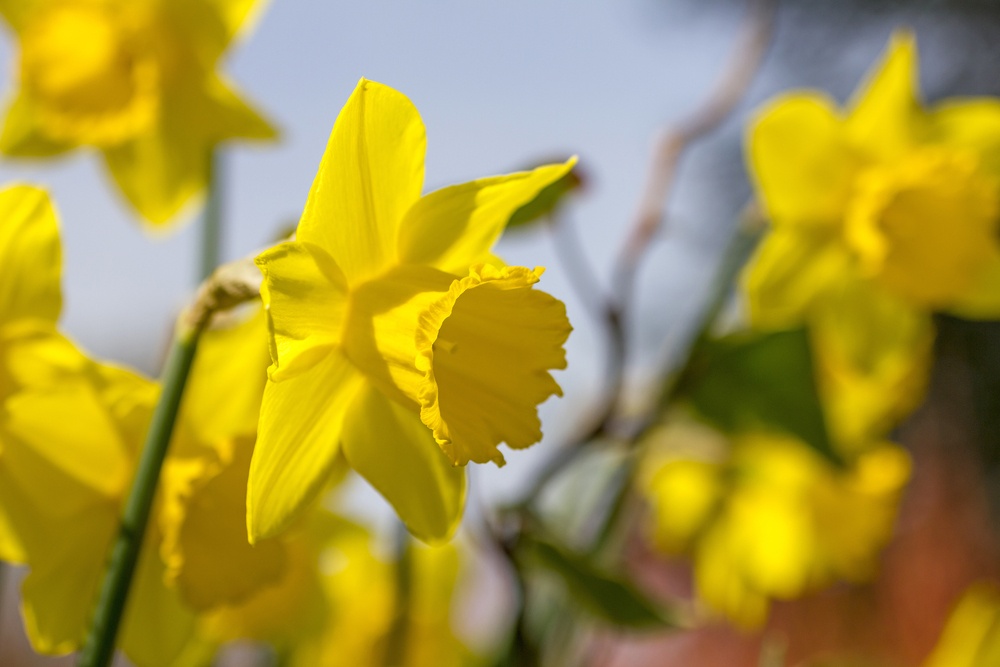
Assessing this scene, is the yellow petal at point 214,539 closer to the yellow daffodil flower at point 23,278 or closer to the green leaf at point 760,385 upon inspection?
the yellow daffodil flower at point 23,278

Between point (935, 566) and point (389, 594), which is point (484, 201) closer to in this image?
point (389, 594)

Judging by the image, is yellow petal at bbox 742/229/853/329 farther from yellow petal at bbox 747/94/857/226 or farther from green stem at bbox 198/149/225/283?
green stem at bbox 198/149/225/283

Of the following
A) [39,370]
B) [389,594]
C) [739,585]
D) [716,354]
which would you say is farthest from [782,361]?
[39,370]

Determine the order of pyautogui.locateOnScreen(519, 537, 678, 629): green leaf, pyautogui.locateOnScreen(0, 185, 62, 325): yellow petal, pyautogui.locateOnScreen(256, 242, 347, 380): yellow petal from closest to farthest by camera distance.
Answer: pyautogui.locateOnScreen(256, 242, 347, 380): yellow petal
pyautogui.locateOnScreen(0, 185, 62, 325): yellow petal
pyautogui.locateOnScreen(519, 537, 678, 629): green leaf

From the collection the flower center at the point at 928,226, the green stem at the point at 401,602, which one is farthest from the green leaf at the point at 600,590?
the flower center at the point at 928,226

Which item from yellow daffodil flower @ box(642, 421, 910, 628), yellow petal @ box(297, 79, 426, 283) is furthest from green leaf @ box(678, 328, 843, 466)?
yellow petal @ box(297, 79, 426, 283)

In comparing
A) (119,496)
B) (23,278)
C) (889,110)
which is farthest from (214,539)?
(889,110)
